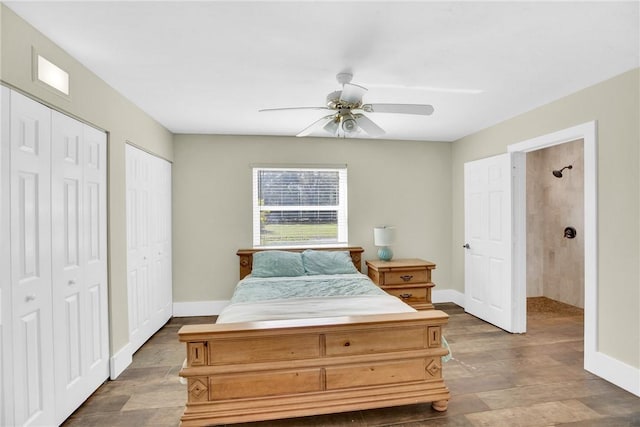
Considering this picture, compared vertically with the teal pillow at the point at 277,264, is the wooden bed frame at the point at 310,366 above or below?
below

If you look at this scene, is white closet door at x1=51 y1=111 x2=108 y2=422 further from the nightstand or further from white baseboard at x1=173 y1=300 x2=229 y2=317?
the nightstand

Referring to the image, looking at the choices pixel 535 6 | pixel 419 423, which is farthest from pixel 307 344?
pixel 535 6

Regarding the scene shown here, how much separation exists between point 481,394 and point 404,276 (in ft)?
5.83

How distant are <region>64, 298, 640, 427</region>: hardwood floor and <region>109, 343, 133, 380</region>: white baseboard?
55 mm

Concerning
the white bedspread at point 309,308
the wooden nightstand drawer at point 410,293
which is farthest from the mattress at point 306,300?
the wooden nightstand drawer at point 410,293

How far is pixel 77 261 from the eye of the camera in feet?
7.17

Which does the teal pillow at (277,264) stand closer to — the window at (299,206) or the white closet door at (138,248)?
the window at (299,206)

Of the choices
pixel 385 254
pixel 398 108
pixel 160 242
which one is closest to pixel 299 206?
pixel 385 254

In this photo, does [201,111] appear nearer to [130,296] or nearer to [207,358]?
[130,296]

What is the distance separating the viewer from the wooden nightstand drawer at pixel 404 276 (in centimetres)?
401

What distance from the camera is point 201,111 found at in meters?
3.25

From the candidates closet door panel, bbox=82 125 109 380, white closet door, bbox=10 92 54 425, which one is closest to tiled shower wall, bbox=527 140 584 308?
closet door panel, bbox=82 125 109 380

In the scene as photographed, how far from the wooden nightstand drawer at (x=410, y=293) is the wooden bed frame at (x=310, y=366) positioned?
1.82 m

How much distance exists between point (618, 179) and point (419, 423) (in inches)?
92.4
